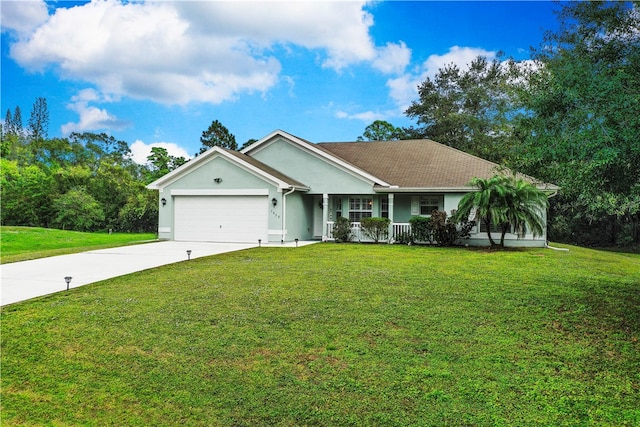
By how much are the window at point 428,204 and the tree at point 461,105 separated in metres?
16.1

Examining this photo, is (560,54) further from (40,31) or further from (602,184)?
(40,31)

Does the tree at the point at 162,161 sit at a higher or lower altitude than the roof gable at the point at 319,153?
higher

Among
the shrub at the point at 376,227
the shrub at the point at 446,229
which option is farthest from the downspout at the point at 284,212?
the shrub at the point at 446,229

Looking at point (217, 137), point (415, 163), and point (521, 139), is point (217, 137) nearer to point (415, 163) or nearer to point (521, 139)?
point (415, 163)

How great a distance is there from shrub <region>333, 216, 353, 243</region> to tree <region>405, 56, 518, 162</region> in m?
18.8

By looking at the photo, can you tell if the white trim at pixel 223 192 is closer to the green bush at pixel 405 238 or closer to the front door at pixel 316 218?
the front door at pixel 316 218

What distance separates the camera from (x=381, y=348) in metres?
5.39

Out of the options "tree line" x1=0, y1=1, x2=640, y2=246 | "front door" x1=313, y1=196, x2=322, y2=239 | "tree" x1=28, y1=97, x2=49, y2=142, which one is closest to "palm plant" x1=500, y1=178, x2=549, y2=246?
"tree line" x1=0, y1=1, x2=640, y2=246

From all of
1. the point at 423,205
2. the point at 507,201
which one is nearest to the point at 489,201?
the point at 507,201

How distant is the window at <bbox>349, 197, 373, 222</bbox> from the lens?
2017 centimetres

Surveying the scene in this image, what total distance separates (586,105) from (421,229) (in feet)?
39.4

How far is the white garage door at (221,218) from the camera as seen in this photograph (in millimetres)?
18516

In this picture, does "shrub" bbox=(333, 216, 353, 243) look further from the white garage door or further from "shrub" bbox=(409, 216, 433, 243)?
the white garage door

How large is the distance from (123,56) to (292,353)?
19357mm
